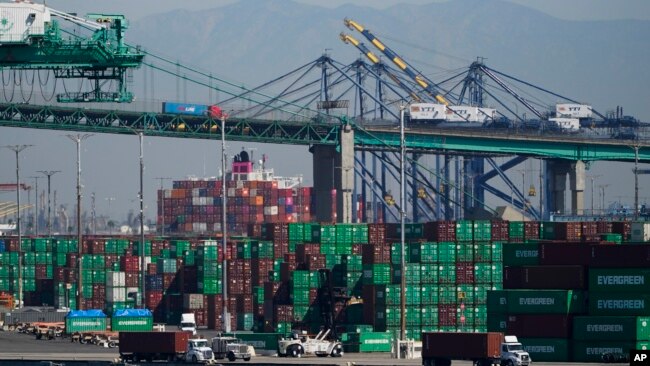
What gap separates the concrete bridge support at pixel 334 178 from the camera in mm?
173750

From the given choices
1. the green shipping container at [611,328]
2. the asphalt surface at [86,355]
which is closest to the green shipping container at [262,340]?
the asphalt surface at [86,355]

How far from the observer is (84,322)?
336ft

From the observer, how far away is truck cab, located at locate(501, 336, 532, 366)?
67250mm

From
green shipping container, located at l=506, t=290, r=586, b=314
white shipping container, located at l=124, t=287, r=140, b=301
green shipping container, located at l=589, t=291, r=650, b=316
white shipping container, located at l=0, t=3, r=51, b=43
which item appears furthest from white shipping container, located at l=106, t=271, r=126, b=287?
white shipping container, located at l=0, t=3, r=51, b=43

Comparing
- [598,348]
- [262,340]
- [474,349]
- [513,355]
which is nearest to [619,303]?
[598,348]

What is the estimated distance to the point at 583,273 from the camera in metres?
73.9

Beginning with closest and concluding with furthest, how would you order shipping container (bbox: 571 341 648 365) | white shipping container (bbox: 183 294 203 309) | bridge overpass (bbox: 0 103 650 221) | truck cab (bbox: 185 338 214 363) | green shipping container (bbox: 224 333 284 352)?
shipping container (bbox: 571 341 648 365), truck cab (bbox: 185 338 214 363), green shipping container (bbox: 224 333 284 352), white shipping container (bbox: 183 294 203 309), bridge overpass (bbox: 0 103 650 221)

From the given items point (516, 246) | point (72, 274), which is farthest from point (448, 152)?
point (516, 246)

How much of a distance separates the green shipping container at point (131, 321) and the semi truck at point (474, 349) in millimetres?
33575

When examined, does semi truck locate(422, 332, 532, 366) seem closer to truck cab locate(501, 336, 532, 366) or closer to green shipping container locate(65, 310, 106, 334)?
truck cab locate(501, 336, 532, 366)

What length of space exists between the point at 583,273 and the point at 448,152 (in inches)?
4670

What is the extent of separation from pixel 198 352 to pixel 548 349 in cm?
1645

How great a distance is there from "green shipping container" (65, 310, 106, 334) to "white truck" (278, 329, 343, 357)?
23.5m

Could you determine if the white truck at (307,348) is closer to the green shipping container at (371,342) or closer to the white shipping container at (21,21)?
the green shipping container at (371,342)
